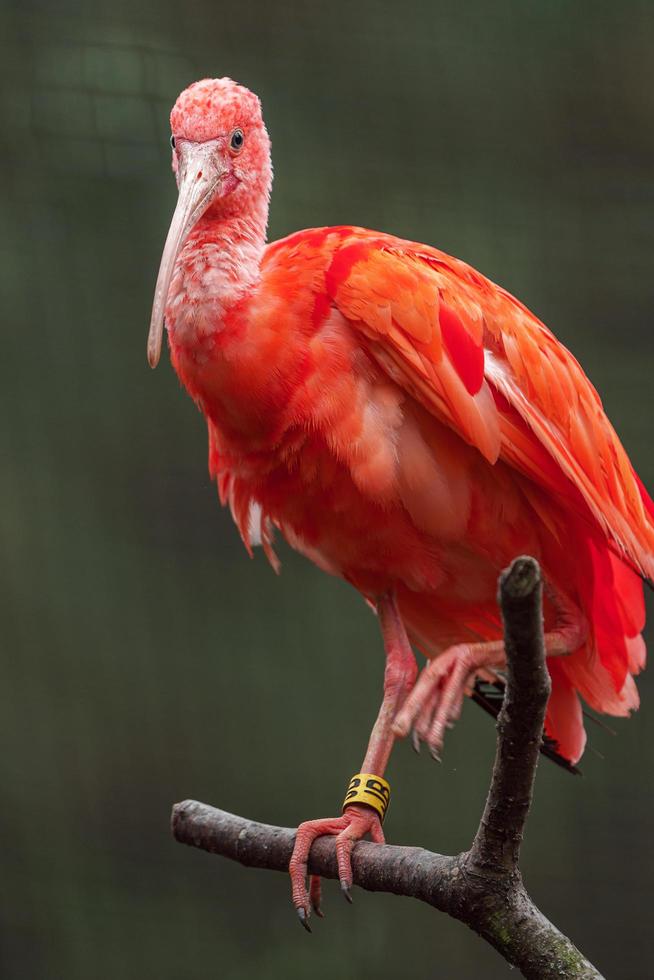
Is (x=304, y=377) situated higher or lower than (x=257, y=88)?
lower

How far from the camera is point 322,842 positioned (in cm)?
172

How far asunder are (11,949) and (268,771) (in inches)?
26.6

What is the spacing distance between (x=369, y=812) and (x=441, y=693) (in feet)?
0.88

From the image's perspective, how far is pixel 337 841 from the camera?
1678mm

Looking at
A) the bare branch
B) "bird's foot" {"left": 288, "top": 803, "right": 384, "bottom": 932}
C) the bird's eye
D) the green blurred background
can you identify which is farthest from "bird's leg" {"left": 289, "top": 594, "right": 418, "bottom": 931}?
the green blurred background

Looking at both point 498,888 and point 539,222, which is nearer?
point 498,888

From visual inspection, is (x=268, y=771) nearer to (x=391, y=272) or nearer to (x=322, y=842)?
(x=322, y=842)

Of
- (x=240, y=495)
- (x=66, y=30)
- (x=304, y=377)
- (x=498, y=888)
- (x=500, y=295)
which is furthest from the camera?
(x=66, y=30)

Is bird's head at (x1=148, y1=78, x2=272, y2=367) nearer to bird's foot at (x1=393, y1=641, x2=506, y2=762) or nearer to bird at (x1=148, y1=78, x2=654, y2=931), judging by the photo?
bird at (x1=148, y1=78, x2=654, y2=931)

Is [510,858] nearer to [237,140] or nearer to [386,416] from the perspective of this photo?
[386,416]

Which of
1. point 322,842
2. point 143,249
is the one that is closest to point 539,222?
point 143,249

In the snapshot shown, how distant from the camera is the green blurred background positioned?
110 inches

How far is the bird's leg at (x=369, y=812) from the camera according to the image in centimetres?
168

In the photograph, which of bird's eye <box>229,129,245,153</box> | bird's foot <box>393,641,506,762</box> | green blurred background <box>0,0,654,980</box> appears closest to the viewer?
bird's foot <box>393,641,506,762</box>
